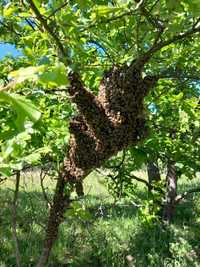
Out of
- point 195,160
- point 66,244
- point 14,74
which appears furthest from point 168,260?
point 14,74

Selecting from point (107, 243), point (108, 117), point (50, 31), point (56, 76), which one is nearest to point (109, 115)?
point (108, 117)

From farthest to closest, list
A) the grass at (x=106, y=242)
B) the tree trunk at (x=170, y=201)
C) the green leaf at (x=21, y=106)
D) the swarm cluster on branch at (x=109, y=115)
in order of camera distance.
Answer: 1. the tree trunk at (x=170, y=201)
2. the grass at (x=106, y=242)
3. the swarm cluster on branch at (x=109, y=115)
4. the green leaf at (x=21, y=106)

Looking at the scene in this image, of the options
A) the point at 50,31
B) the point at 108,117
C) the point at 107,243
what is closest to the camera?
the point at 50,31

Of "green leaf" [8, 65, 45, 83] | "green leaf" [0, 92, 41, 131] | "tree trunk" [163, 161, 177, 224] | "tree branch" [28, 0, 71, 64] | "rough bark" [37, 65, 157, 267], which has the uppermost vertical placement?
"tree trunk" [163, 161, 177, 224]

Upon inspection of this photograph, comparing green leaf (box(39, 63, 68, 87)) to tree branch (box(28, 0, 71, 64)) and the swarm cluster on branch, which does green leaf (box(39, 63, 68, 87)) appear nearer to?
tree branch (box(28, 0, 71, 64))

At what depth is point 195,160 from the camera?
445 centimetres

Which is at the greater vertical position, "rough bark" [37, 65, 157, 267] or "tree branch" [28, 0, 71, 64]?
"tree branch" [28, 0, 71, 64]

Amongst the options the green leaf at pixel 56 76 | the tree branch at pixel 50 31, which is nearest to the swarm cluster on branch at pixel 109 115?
the tree branch at pixel 50 31

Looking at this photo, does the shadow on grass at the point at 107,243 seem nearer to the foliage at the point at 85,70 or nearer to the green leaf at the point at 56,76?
the foliage at the point at 85,70

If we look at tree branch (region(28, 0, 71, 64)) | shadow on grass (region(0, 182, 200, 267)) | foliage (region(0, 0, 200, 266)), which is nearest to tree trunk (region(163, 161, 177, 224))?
shadow on grass (region(0, 182, 200, 267))

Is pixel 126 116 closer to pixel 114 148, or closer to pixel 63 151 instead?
pixel 114 148

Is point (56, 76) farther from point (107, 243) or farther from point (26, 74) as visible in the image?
point (107, 243)

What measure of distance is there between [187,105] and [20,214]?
711cm

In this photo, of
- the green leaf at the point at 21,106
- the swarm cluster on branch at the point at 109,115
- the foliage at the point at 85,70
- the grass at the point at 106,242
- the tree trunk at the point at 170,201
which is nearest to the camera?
the green leaf at the point at 21,106
